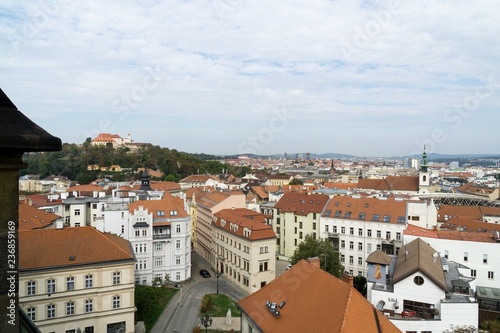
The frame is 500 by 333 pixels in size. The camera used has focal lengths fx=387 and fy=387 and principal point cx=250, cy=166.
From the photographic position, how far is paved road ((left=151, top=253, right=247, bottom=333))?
105 ft

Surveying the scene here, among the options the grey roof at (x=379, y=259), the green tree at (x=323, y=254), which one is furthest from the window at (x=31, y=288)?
the green tree at (x=323, y=254)

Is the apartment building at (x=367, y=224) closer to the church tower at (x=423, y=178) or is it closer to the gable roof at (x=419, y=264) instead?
the gable roof at (x=419, y=264)

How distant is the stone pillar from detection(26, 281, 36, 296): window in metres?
24.9

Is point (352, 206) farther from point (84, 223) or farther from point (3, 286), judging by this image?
point (3, 286)

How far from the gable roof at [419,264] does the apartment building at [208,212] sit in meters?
28.9

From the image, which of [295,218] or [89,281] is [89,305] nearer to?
[89,281]

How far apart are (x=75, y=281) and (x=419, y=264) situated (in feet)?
74.3

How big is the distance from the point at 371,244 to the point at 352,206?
5.54 m

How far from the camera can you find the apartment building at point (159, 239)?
134ft

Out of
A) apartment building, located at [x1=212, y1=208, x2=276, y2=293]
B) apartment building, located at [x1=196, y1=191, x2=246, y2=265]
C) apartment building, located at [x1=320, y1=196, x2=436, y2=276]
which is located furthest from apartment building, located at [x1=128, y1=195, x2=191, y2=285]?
apartment building, located at [x1=320, y1=196, x2=436, y2=276]

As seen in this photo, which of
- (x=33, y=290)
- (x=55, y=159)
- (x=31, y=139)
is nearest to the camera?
(x=31, y=139)

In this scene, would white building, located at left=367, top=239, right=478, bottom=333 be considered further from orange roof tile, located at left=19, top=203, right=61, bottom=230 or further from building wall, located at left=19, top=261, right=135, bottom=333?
orange roof tile, located at left=19, top=203, right=61, bottom=230

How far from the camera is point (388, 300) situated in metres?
25.5

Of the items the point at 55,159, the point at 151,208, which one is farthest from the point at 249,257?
the point at 55,159
